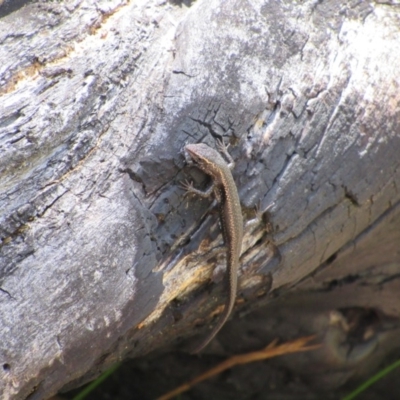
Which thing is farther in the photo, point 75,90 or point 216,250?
point 216,250

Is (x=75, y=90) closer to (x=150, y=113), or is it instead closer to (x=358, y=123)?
(x=150, y=113)

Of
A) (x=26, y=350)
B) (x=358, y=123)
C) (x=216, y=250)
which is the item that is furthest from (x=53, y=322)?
(x=358, y=123)

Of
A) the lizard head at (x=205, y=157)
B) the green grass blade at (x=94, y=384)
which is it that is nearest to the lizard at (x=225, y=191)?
the lizard head at (x=205, y=157)

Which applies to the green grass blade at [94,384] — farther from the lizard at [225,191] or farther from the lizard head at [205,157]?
the lizard head at [205,157]

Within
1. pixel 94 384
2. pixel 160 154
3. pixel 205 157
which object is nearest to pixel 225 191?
pixel 205 157

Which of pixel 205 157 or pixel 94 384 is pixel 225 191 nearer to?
pixel 205 157

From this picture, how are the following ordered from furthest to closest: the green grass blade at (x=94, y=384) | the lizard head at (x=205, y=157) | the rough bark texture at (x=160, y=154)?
the green grass blade at (x=94, y=384), the lizard head at (x=205, y=157), the rough bark texture at (x=160, y=154)
